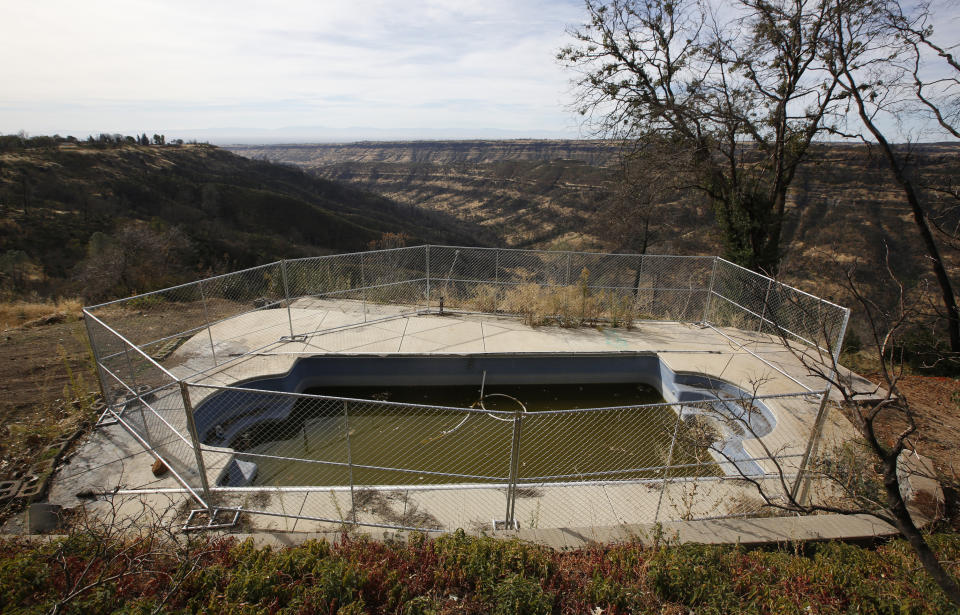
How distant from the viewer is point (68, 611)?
3.10m

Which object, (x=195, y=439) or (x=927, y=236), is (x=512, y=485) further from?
(x=927, y=236)

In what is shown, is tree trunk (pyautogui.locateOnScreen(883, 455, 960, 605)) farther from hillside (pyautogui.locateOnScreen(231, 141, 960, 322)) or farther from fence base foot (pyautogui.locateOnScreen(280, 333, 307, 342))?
fence base foot (pyautogui.locateOnScreen(280, 333, 307, 342))

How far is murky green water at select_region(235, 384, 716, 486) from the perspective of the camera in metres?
6.62

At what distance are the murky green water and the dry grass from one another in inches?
289

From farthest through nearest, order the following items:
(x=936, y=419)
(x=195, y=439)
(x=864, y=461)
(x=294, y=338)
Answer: (x=294, y=338) < (x=936, y=419) < (x=864, y=461) < (x=195, y=439)

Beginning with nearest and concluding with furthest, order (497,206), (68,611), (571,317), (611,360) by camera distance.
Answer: (68,611)
(611,360)
(571,317)
(497,206)

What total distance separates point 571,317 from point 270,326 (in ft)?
22.7

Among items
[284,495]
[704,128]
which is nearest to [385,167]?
[704,128]

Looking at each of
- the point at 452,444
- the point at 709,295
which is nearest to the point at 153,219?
the point at 452,444

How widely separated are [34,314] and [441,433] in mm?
11189

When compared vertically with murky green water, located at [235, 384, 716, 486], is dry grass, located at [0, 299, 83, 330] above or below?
above

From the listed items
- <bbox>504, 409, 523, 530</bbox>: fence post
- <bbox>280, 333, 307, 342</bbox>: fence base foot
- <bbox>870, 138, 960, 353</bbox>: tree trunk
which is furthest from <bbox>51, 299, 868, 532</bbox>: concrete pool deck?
<bbox>870, 138, 960, 353</bbox>: tree trunk

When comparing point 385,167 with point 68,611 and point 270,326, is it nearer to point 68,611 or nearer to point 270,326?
point 270,326

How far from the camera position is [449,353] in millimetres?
9188
